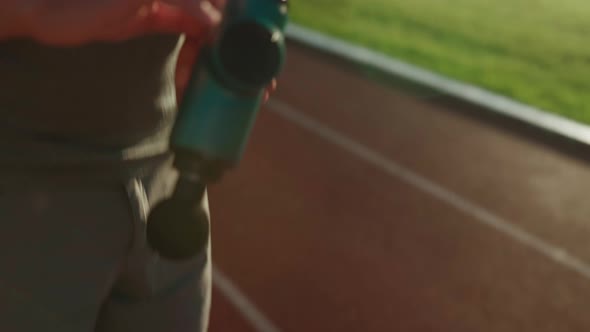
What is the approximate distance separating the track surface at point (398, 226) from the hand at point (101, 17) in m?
1.68

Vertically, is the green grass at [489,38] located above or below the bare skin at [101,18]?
below

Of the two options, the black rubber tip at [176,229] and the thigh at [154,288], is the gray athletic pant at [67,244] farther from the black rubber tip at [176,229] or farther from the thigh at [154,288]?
the black rubber tip at [176,229]

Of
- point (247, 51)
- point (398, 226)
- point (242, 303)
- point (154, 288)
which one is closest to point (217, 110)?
point (247, 51)

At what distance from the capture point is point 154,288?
83cm

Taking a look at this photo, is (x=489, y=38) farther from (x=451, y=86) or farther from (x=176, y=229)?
(x=176, y=229)

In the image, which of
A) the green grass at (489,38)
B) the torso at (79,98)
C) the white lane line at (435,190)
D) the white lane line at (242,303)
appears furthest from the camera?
the green grass at (489,38)

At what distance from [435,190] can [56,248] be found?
2.55 m

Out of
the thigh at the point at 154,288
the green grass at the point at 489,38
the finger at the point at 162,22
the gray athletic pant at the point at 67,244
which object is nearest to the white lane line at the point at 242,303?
the thigh at the point at 154,288

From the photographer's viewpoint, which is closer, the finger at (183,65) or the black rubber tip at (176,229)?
the black rubber tip at (176,229)

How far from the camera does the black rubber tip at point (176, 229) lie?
21.9 inches

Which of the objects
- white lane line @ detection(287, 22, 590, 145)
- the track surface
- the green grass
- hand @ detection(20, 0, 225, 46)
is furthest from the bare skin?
the green grass

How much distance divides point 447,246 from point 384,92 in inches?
74.7

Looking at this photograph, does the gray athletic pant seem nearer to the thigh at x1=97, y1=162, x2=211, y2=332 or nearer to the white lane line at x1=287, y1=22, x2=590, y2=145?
the thigh at x1=97, y1=162, x2=211, y2=332

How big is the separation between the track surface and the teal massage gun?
168 centimetres
